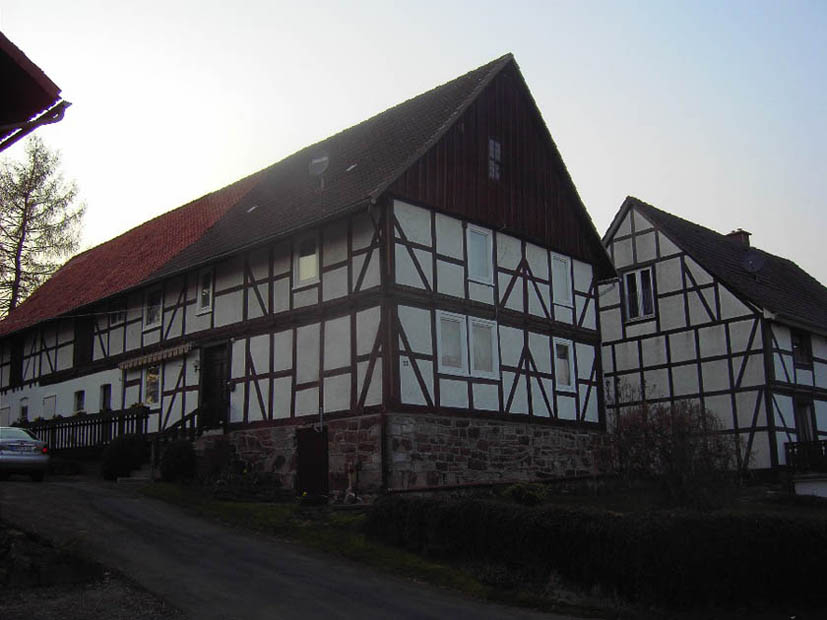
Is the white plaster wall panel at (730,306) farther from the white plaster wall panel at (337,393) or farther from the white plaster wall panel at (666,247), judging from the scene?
the white plaster wall panel at (337,393)

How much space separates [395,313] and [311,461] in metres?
4.25

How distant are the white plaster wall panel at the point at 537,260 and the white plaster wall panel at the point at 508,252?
42 cm

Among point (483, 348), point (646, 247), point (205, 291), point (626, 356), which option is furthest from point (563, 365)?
point (205, 291)

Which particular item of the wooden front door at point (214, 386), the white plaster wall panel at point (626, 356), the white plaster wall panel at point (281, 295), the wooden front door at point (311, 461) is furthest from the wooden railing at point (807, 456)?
the wooden front door at point (214, 386)

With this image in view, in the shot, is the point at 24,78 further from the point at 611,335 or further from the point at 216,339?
the point at 611,335

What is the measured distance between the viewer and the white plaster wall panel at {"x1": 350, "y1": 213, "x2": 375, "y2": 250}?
23.0m

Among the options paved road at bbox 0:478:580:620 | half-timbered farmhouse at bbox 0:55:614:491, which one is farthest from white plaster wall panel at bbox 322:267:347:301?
paved road at bbox 0:478:580:620

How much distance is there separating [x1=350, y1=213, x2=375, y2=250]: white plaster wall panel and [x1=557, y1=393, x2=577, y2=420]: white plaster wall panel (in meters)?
7.69

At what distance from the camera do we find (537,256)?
2738cm

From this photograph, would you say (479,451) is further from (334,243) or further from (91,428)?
(91,428)

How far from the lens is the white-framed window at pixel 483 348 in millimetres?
24203

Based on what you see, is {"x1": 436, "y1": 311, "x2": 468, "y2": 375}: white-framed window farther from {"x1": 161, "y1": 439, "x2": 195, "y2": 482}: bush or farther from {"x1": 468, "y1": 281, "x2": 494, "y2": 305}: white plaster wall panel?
{"x1": 161, "y1": 439, "x2": 195, "y2": 482}: bush

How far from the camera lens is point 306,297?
24.3 m

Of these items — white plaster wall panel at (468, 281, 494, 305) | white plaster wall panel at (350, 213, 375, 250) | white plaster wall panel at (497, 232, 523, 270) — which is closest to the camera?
white plaster wall panel at (350, 213, 375, 250)
